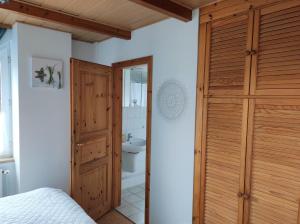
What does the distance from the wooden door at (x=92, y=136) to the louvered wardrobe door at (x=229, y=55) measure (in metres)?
1.39

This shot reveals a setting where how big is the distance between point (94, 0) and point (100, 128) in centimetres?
151

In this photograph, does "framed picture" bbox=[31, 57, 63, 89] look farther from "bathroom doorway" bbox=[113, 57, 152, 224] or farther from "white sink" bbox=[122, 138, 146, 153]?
"white sink" bbox=[122, 138, 146, 153]

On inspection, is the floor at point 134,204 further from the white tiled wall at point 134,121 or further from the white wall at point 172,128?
the white tiled wall at point 134,121

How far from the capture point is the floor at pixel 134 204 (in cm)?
298

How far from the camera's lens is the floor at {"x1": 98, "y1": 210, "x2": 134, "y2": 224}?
2859mm

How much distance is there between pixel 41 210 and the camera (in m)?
1.57

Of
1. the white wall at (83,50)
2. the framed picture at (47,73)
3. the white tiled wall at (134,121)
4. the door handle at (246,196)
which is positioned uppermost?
the white wall at (83,50)

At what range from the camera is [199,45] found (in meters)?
1.97

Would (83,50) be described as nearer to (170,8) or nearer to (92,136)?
(92,136)

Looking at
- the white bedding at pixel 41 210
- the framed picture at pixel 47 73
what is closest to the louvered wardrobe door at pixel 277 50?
the white bedding at pixel 41 210

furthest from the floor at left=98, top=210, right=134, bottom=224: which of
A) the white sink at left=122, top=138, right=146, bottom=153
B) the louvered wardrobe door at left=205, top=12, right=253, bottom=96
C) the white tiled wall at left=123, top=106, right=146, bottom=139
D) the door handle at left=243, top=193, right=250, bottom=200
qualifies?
the louvered wardrobe door at left=205, top=12, right=253, bottom=96

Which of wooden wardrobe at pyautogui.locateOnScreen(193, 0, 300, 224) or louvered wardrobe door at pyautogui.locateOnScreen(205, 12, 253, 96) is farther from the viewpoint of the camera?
louvered wardrobe door at pyautogui.locateOnScreen(205, 12, 253, 96)

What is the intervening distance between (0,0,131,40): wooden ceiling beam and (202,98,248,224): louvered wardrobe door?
1455 millimetres

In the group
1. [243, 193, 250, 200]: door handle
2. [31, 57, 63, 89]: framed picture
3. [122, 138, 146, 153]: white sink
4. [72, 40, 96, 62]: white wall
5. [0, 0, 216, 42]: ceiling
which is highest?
[0, 0, 216, 42]: ceiling
